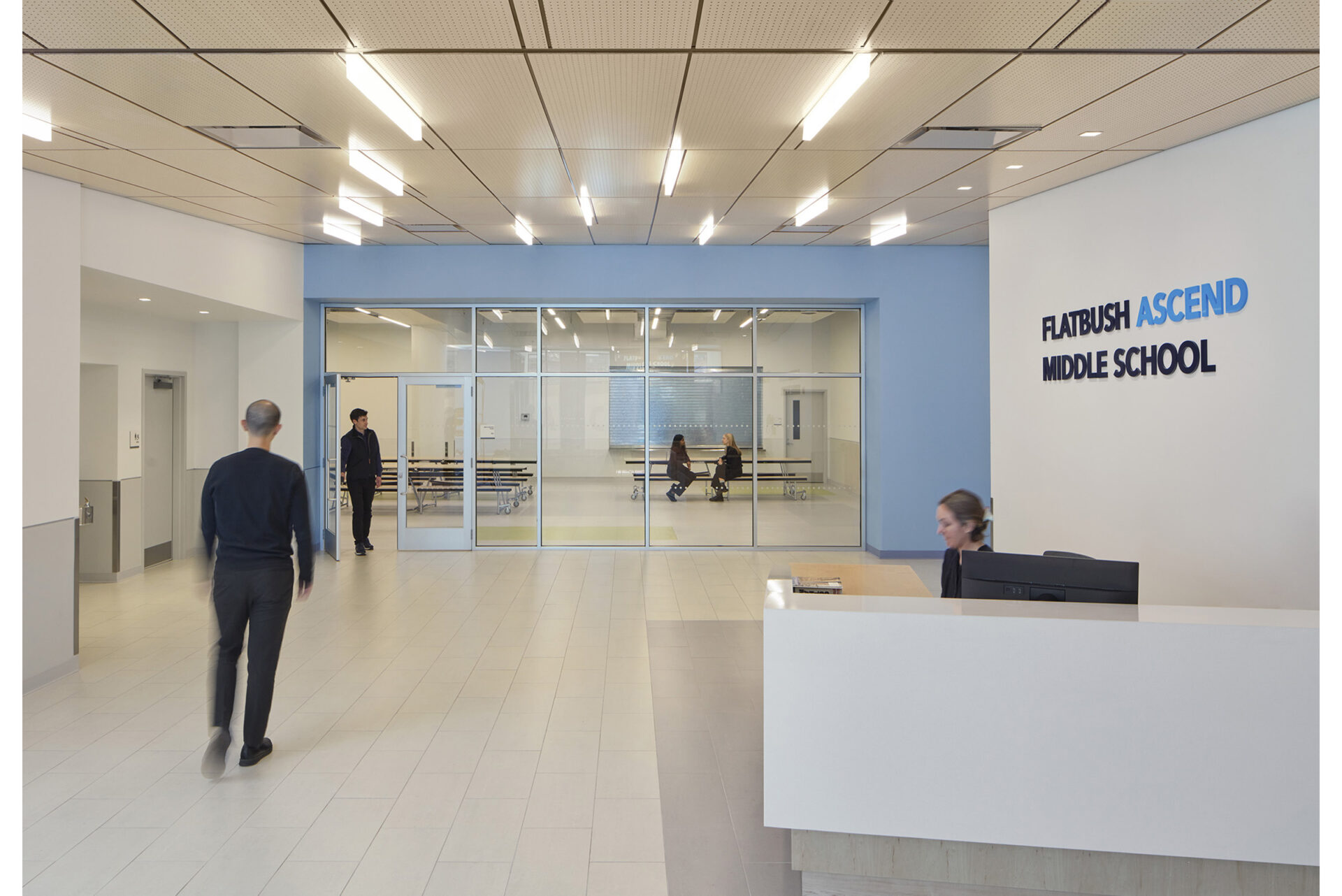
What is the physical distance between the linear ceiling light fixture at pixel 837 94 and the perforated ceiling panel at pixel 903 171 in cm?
89

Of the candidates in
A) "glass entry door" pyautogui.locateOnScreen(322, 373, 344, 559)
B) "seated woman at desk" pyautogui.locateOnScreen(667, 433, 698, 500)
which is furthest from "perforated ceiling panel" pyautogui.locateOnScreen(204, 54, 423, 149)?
"seated woman at desk" pyautogui.locateOnScreen(667, 433, 698, 500)

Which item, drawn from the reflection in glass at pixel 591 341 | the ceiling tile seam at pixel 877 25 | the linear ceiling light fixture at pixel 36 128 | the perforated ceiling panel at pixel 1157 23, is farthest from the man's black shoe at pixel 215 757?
the reflection in glass at pixel 591 341

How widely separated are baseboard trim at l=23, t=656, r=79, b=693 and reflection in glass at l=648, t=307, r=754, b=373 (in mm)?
6601

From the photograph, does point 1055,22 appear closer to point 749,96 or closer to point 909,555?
point 749,96

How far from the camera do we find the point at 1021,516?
6.69 metres

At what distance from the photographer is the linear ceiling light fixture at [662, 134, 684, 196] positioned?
5.55m

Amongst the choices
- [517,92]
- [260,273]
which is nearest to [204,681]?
[517,92]

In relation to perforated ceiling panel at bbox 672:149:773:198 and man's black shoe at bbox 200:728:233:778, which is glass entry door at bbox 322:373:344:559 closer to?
perforated ceiling panel at bbox 672:149:773:198

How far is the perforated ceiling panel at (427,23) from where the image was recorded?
138 inches

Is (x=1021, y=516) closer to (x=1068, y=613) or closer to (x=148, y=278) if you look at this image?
(x=1068, y=613)

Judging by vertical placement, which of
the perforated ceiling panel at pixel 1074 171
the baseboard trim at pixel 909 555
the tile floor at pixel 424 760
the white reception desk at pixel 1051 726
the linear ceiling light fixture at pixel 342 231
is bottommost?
the tile floor at pixel 424 760

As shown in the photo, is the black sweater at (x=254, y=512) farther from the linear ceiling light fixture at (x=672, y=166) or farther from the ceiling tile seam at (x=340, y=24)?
the linear ceiling light fixture at (x=672, y=166)

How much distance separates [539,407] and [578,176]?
4.21m

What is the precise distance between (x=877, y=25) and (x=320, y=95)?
10.4 ft
